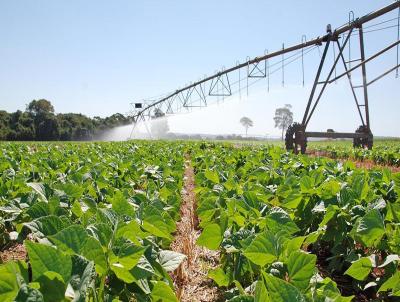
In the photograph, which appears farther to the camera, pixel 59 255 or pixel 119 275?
pixel 119 275

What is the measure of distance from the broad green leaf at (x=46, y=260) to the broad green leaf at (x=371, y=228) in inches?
74.4

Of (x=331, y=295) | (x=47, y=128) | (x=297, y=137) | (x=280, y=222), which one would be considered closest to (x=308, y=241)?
(x=280, y=222)

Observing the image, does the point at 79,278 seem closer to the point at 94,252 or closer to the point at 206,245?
the point at 94,252

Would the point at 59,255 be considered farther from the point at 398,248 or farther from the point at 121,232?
the point at 398,248

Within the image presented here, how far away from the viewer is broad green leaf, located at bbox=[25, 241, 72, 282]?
4.44 feet

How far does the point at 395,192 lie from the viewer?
3.74 metres

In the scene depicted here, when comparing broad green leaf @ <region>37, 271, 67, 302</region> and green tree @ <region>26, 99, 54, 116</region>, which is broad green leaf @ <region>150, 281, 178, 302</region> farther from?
green tree @ <region>26, 99, 54, 116</region>

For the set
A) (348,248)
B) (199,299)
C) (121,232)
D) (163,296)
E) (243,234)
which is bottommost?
(199,299)

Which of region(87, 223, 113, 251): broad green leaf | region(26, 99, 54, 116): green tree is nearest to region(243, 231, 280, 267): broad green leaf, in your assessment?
region(87, 223, 113, 251): broad green leaf

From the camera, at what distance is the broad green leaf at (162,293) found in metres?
1.85

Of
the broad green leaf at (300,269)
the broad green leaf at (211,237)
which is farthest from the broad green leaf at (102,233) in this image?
the broad green leaf at (211,237)

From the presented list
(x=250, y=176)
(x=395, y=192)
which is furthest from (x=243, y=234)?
(x=250, y=176)

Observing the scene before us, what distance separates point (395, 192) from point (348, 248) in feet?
2.96

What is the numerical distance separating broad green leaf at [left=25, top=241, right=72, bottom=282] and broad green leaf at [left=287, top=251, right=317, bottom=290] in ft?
3.19
